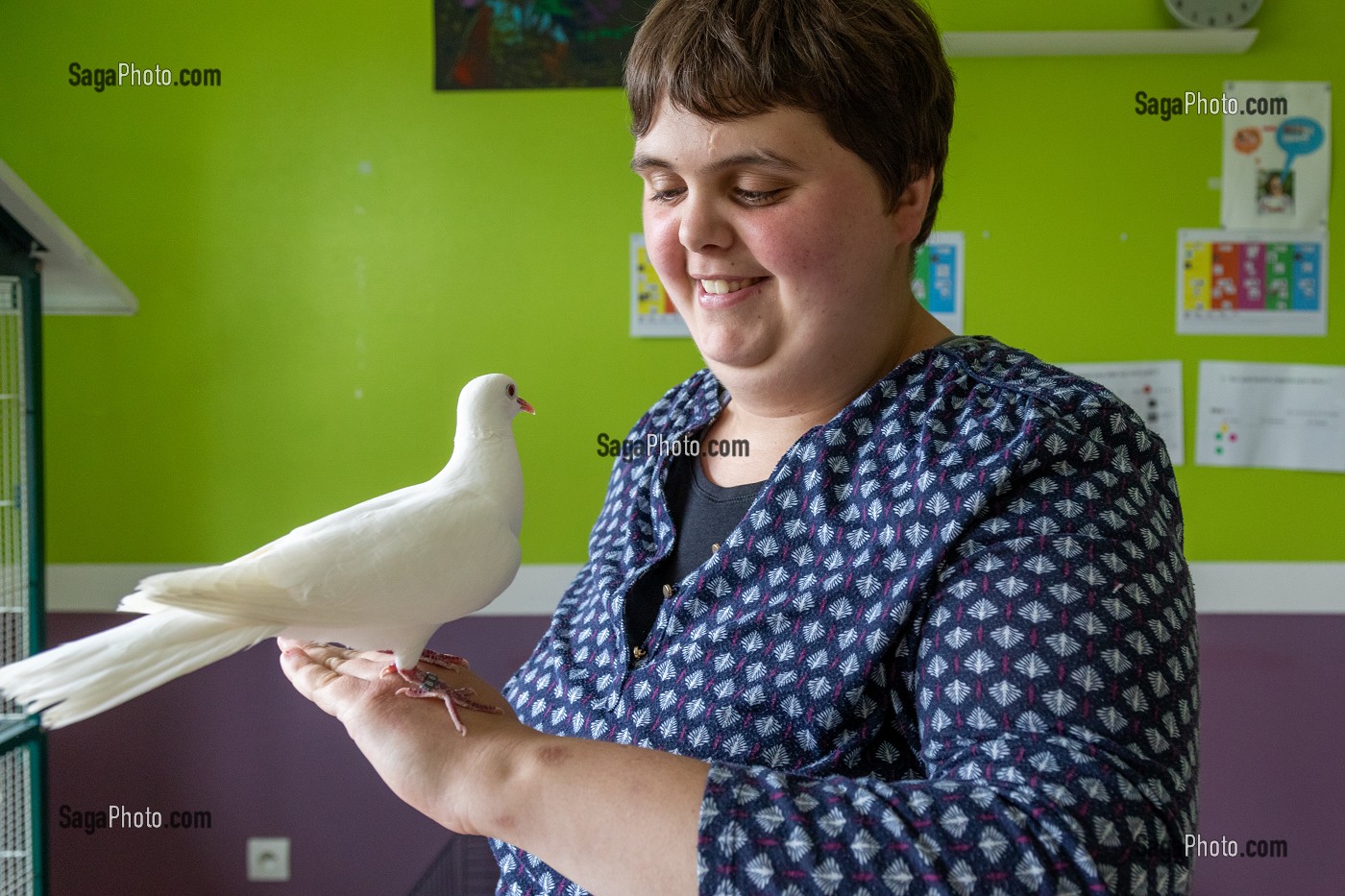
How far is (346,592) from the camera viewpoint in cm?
75

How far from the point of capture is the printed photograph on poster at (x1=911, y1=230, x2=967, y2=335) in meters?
2.44

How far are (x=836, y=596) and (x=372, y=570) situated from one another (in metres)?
0.36

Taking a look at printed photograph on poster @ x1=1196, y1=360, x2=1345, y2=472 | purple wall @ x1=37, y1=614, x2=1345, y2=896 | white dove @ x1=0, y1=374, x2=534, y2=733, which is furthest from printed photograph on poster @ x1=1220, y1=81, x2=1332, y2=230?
white dove @ x1=0, y1=374, x2=534, y2=733

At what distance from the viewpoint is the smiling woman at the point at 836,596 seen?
0.62m

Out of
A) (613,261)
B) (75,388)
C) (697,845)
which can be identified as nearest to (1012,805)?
(697,845)

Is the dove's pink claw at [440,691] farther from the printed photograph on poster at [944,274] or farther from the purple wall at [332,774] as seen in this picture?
the printed photograph on poster at [944,274]

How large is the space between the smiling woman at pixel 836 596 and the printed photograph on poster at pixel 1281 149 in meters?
1.83

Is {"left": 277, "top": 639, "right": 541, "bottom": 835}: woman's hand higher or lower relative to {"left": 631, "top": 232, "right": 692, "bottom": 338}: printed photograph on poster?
lower

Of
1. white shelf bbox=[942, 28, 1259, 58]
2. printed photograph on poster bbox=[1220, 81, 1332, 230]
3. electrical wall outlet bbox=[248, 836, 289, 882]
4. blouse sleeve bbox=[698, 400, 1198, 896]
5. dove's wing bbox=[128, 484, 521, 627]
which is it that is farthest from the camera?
electrical wall outlet bbox=[248, 836, 289, 882]

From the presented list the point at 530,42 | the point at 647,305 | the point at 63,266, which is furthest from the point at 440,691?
the point at 530,42

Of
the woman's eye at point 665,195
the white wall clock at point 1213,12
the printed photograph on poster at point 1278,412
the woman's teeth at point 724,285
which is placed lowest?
the printed photograph on poster at point 1278,412

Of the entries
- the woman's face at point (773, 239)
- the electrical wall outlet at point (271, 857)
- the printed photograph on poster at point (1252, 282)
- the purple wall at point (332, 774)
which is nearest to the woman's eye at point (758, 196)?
the woman's face at point (773, 239)

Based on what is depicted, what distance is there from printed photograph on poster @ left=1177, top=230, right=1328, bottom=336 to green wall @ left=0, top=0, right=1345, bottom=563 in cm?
4

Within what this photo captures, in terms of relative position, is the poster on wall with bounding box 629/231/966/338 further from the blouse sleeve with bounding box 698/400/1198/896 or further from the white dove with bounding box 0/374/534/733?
the blouse sleeve with bounding box 698/400/1198/896
